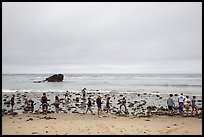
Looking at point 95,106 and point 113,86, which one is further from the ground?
point 113,86

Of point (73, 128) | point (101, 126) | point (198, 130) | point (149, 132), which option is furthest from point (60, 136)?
point (198, 130)

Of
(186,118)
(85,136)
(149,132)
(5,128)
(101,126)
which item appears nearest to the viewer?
(85,136)

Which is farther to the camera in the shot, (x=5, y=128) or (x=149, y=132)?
(x=5, y=128)

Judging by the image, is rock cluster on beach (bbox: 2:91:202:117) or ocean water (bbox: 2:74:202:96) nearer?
rock cluster on beach (bbox: 2:91:202:117)

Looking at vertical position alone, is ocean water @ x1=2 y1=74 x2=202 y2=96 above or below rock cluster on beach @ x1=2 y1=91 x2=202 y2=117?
above

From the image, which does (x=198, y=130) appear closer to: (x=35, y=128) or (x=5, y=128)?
(x=35, y=128)

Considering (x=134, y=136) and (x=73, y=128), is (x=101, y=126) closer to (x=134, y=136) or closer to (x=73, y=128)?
(x=73, y=128)

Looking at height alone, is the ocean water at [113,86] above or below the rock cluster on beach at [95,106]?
above

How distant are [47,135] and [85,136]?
2074 mm

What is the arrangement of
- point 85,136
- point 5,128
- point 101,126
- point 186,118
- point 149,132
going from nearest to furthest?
1. point 85,136
2. point 149,132
3. point 5,128
4. point 101,126
5. point 186,118

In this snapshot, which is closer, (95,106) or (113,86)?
(95,106)

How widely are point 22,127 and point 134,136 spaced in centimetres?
692

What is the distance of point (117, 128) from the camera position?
42.5 ft

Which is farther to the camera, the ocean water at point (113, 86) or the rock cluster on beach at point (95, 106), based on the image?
the ocean water at point (113, 86)
